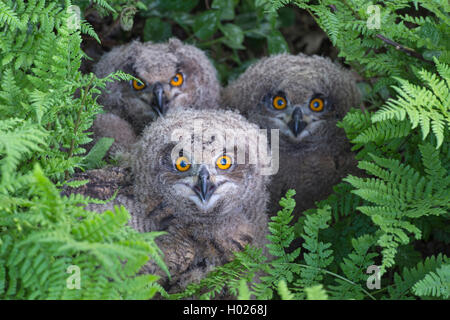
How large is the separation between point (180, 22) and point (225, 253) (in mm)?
2327

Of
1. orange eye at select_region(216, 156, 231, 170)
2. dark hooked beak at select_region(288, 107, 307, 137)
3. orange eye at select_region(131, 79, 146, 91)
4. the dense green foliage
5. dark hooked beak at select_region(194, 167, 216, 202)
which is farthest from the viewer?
orange eye at select_region(131, 79, 146, 91)

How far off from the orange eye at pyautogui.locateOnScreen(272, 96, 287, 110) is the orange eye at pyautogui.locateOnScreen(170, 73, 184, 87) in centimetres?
72

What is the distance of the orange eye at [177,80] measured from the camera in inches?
147

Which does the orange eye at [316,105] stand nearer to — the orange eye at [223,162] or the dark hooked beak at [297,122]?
the dark hooked beak at [297,122]

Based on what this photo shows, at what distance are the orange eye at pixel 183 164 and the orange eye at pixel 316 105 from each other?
4.39 feet

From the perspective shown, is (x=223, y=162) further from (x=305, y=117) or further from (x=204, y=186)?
(x=305, y=117)

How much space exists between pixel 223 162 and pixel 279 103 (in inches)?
45.2

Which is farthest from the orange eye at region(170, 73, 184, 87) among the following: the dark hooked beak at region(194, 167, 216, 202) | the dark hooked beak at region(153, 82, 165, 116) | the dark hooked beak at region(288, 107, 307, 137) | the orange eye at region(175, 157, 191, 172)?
the dark hooked beak at region(194, 167, 216, 202)

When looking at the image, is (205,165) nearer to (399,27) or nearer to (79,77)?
(79,77)

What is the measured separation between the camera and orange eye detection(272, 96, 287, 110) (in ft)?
11.8

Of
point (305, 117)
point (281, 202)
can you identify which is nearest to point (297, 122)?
point (305, 117)

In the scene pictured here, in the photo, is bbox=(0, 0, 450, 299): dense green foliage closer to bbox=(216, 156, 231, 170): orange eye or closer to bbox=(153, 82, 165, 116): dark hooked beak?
bbox=(216, 156, 231, 170): orange eye

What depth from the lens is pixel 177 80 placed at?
3.78 m
